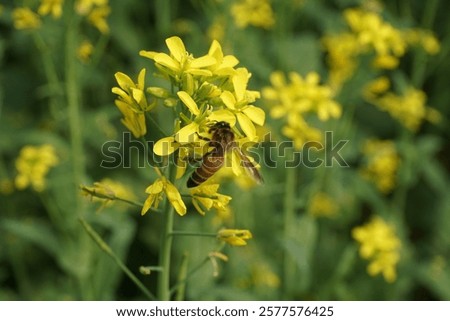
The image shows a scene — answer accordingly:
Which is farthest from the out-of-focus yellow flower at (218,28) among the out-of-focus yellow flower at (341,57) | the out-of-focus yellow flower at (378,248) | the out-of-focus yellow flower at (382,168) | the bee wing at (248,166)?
the bee wing at (248,166)

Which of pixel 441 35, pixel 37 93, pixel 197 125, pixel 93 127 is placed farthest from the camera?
pixel 441 35

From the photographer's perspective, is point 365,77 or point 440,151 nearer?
point 365,77

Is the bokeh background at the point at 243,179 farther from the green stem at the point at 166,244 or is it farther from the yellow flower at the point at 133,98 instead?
the yellow flower at the point at 133,98

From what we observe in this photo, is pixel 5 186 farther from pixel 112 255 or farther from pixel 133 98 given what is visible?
pixel 133 98

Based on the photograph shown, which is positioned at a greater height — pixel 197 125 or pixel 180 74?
pixel 180 74

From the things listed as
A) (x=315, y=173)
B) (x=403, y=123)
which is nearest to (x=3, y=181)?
(x=315, y=173)

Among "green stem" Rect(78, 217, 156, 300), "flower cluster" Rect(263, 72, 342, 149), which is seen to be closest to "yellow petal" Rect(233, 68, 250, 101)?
"green stem" Rect(78, 217, 156, 300)

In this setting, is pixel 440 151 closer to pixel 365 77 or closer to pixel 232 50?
pixel 365 77
